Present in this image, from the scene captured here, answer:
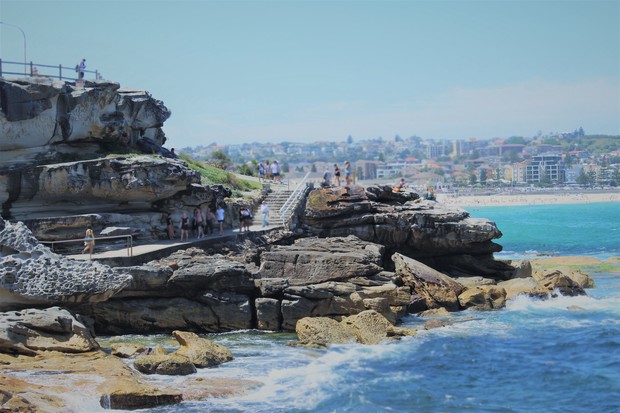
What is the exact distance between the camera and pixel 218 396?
67.1 feet

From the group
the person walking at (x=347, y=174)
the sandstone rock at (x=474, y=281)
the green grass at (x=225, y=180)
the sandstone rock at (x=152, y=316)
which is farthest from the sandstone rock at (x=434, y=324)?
the green grass at (x=225, y=180)

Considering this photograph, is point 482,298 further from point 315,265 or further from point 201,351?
point 201,351

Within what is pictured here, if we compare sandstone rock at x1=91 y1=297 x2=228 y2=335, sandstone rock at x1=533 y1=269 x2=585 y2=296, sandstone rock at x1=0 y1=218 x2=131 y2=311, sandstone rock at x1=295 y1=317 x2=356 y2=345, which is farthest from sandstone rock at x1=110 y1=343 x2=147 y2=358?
sandstone rock at x1=533 y1=269 x2=585 y2=296

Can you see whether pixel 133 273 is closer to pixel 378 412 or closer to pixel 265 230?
pixel 265 230

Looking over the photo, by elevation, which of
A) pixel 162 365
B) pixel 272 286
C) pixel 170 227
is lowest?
pixel 162 365

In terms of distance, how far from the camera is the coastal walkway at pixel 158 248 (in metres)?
28.0

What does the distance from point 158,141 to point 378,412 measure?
2391 centimetres

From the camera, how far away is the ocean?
20.7 meters

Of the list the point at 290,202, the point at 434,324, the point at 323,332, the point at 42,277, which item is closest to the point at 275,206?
the point at 290,202

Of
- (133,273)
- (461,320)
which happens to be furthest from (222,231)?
(461,320)

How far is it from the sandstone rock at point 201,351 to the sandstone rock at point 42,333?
2.44 metres

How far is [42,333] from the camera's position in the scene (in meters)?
23.0

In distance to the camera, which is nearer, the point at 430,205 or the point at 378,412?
the point at 378,412

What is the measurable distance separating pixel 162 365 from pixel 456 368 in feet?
27.0
